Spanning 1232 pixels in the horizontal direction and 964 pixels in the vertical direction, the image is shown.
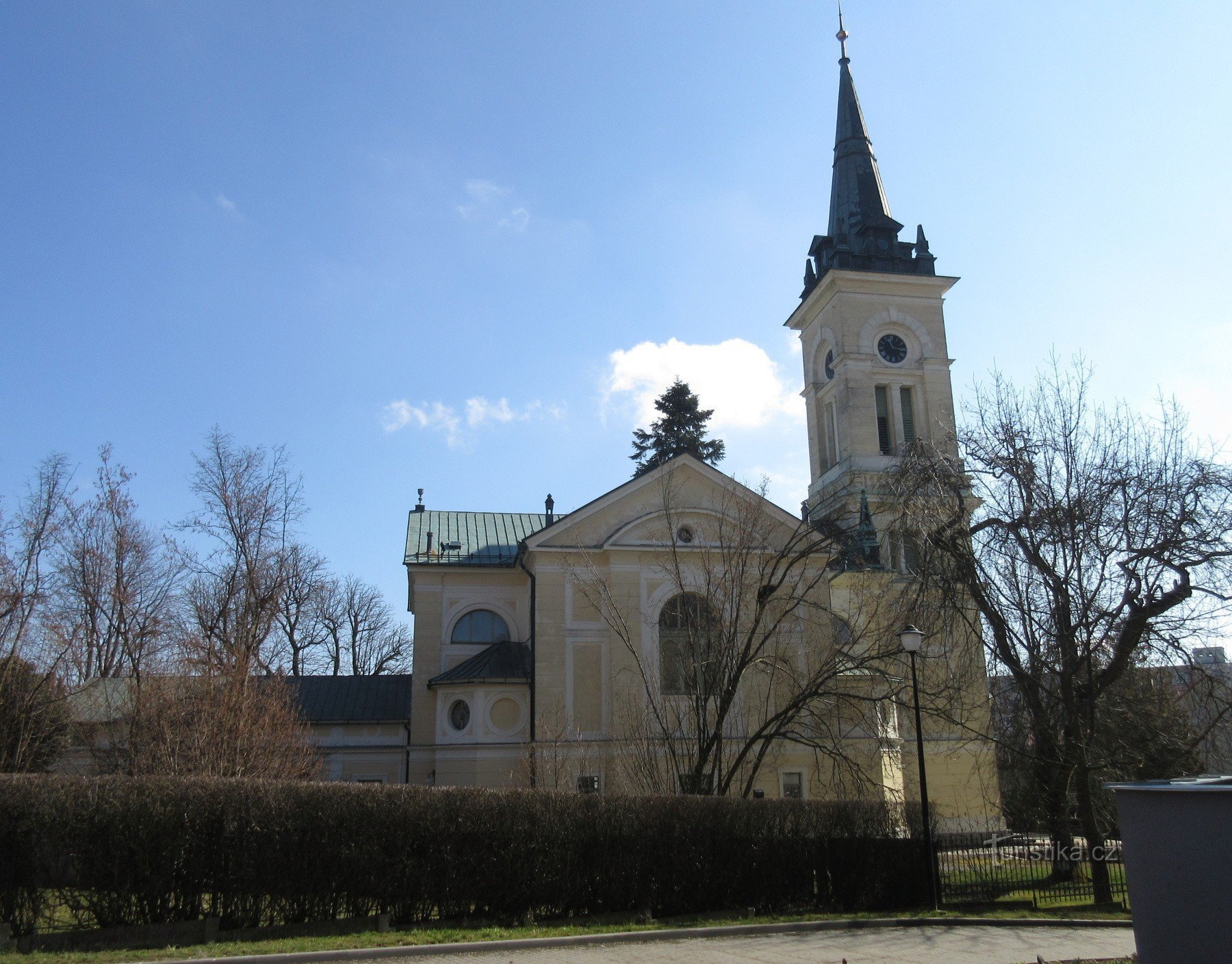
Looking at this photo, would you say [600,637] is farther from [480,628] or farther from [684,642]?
[480,628]

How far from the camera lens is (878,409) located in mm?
42062

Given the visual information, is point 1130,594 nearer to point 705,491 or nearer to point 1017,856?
point 1017,856

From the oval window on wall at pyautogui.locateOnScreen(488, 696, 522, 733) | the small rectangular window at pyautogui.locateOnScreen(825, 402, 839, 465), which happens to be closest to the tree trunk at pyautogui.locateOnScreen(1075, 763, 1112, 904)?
the oval window on wall at pyautogui.locateOnScreen(488, 696, 522, 733)

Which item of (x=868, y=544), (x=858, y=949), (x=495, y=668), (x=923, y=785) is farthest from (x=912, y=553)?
(x=495, y=668)

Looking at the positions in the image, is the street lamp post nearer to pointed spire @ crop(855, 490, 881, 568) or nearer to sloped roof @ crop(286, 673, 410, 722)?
pointed spire @ crop(855, 490, 881, 568)

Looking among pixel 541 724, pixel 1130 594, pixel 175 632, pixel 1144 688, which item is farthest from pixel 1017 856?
pixel 175 632

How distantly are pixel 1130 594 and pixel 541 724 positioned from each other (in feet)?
51.2

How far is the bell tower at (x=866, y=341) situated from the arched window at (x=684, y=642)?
1134 cm

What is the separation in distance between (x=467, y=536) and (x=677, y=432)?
1962 centimetres

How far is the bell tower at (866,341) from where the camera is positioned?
1628 inches

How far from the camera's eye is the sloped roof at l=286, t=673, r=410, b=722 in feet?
109

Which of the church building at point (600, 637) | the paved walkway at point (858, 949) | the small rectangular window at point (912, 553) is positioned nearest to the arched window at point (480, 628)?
the church building at point (600, 637)

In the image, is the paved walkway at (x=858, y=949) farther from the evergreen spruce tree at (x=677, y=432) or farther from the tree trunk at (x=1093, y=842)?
the evergreen spruce tree at (x=677, y=432)

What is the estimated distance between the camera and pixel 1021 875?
1984 cm
